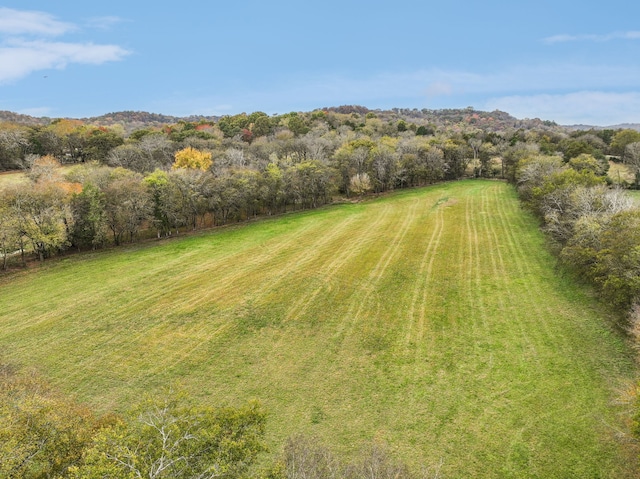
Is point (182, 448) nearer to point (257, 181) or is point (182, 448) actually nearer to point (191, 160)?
point (257, 181)

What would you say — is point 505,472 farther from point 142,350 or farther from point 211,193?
point 211,193

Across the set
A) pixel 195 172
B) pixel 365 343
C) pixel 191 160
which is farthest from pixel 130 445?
pixel 191 160

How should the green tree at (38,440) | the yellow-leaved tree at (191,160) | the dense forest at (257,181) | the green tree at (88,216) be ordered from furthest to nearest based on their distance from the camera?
the yellow-leaved tree at (191,160) < the green tree at (88,216) < the dense forest at (257,181) < the green tree at (38,440)

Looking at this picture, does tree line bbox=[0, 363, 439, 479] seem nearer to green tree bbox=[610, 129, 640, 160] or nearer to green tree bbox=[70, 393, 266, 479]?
green tree bbox=[70, 393, 266, 479]

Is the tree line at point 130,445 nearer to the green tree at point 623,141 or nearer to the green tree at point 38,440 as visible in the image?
the green tree at point 38,440

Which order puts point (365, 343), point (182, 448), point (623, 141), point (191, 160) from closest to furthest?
1. point (182, 448)
2. point (365, 343)
3. point (191, 160)
4. point (623, 141)

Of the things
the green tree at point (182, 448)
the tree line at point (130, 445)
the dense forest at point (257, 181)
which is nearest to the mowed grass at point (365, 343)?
the green tree at point (182, 448)

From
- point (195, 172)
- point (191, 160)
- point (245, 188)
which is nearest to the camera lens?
point (195, 172)
